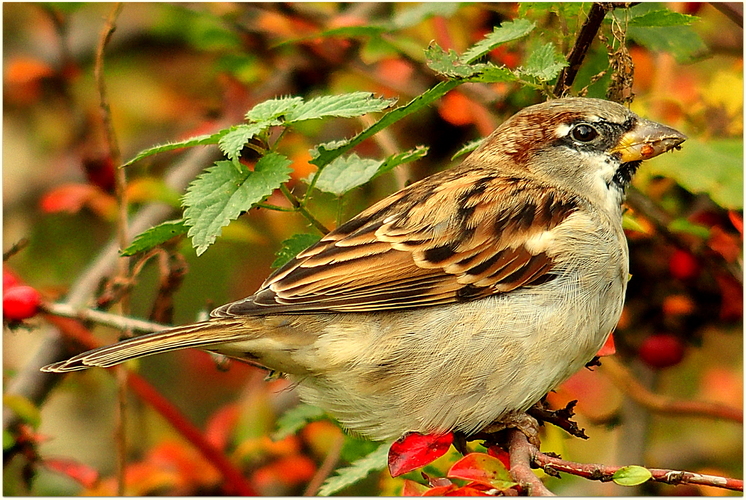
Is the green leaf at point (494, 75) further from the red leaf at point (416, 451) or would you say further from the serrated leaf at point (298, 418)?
the serrated leaf at point (298, 418)

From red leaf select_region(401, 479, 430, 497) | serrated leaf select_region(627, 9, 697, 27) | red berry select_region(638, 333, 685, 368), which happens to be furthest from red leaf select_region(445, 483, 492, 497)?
red berry select_region(638, 333, 685, 368)

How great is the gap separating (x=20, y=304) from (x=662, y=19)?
207 cm

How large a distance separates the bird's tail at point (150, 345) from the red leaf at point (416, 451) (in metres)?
0.56

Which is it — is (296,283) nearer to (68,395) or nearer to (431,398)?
(431,398)

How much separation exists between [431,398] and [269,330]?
1.60ft

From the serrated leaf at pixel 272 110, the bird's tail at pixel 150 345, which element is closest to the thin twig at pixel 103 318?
the bird's tail at pixel 150 345

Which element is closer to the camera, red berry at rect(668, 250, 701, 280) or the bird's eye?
the bird's eye

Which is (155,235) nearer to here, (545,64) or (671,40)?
(545,64)

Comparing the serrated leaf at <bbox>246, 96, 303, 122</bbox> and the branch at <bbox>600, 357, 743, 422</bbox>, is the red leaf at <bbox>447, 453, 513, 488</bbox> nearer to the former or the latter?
the serrated leaf at <bbox>246, 96, 303, 122</bbox>

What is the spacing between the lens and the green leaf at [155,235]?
221 cm

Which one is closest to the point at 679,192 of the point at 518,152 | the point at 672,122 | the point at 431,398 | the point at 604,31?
the point at 672,122

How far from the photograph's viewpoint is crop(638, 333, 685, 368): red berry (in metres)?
3.51

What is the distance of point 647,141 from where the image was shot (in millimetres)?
2760

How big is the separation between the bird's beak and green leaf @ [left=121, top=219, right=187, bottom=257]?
140 centimetres
